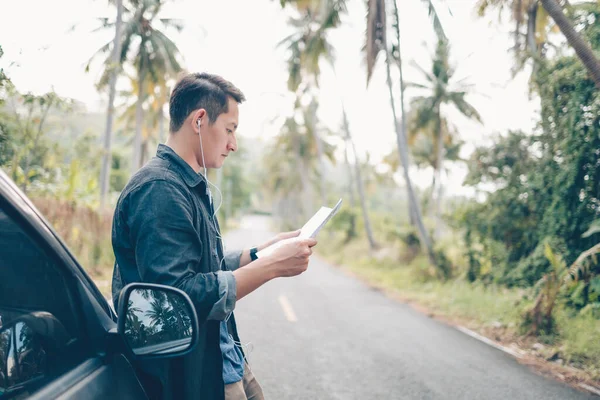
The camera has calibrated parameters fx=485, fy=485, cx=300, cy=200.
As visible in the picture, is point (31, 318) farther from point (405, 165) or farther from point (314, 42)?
point (314, 42)

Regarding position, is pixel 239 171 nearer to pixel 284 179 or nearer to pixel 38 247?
pixel 284 179

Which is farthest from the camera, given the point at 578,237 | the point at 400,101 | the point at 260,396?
the point at 400,101

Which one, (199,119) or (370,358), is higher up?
(199,119)

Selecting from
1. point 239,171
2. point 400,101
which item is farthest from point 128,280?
point 239,171

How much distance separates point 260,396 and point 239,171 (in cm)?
5676

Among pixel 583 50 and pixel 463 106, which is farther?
pixel 463 106

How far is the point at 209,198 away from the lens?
1688mm

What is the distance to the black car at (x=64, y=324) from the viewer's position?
114 centimetres

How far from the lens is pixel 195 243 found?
1426 mm

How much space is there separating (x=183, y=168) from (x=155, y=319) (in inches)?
21.0

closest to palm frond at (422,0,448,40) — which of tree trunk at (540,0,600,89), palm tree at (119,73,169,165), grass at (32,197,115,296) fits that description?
tree trunk at (540,0,600,89)

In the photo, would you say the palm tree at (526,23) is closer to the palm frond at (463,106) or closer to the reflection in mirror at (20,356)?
the reflection in mirror at (20,356)

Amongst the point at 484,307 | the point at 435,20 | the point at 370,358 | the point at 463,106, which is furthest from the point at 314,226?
the point at 463,106

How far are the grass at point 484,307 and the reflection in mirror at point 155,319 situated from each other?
5125mm
